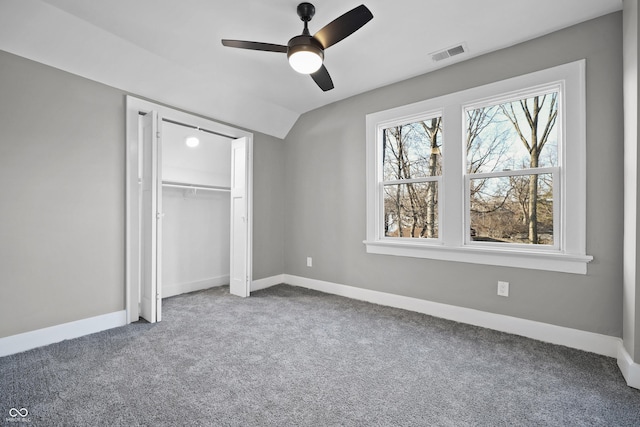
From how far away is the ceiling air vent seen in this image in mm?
2662

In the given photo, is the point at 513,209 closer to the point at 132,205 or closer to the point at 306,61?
the point at 306,61

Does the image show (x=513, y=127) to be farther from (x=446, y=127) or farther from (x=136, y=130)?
(x=136, y=130)

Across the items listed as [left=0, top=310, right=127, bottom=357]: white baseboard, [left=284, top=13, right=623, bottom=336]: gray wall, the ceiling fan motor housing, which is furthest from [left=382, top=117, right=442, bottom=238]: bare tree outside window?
[left=0, top=310, right=127, bottom=357]: white baseboard

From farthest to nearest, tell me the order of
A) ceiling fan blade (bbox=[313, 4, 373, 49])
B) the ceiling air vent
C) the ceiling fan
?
1. the ceiling air vent
2. the ceiling fan
3. ceiling fan blade (bbox=[313, 4, 373, 49])

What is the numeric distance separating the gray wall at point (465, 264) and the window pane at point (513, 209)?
0.29 metres

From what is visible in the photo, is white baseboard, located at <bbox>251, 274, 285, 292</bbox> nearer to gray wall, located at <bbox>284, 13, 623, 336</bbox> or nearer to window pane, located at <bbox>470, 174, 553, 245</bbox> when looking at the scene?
gray wall, located at <bbox>284, 13, 623, 336</bbox>

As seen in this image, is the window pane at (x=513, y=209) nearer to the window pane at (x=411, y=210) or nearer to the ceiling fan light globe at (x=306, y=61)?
the window pane at (x=411, y=210)

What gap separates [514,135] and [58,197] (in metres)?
4.02

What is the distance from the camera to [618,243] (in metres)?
2.15

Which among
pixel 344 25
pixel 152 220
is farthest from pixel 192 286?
pixel 344 25

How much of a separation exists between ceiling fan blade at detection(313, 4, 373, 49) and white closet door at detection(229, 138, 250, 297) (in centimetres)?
211

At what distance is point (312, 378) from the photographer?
1885 millimetres

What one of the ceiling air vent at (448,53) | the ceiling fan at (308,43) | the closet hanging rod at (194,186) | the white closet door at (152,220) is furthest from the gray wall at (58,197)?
the ceiling air vent at (448,53)

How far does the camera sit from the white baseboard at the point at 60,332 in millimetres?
2164
